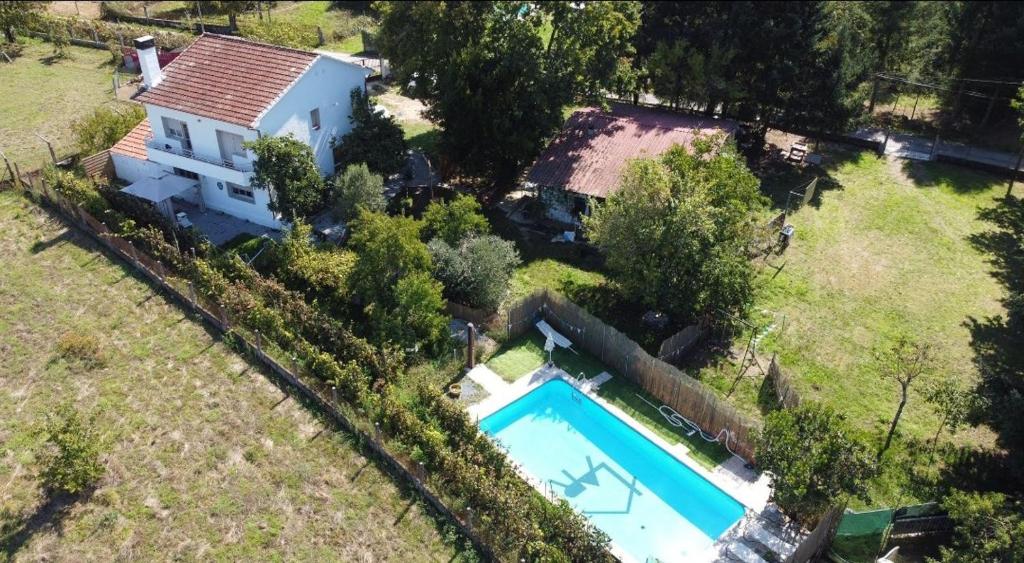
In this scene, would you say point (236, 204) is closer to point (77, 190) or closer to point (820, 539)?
point (77, 190)

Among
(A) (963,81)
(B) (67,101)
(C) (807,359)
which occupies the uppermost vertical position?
(A) (963,81)

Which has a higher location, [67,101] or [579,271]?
[67,101]

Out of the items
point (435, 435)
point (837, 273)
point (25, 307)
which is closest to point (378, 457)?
point (435, 435)

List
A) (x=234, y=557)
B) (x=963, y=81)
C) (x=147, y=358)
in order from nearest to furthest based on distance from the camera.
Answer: (x=234, y=557)
(x=147, y=358)
(x=963, y=81)

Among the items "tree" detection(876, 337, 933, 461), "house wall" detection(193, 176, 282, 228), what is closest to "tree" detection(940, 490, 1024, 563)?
"tree" detection(876, 337, 933, 461)

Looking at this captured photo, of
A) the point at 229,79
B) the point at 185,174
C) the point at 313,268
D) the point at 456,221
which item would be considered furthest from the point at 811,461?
the point at 185,174

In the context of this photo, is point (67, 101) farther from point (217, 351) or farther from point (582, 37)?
point (582, 37)

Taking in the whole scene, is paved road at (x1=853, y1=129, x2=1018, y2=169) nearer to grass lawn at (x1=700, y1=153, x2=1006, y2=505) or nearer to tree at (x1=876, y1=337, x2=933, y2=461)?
grass lawn at (x1=700, y1=153, x2=1006, y2=505)
